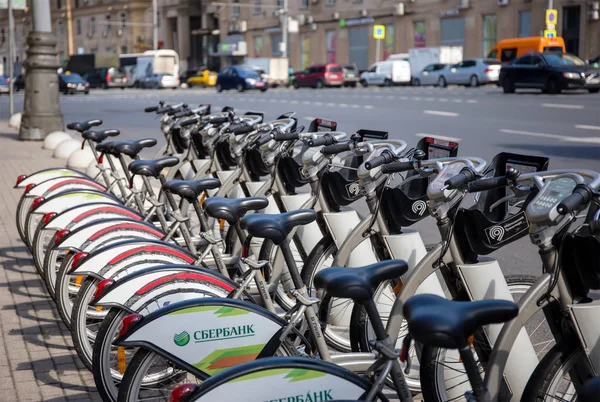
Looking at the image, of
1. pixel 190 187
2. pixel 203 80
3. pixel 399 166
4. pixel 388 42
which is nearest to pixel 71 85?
pixel 203 80

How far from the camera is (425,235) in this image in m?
8.44

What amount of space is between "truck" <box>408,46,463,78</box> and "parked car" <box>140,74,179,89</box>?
15.9 m

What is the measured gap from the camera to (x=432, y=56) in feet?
165

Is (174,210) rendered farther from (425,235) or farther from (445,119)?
(445,119)

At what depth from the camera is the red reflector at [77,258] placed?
450 cm

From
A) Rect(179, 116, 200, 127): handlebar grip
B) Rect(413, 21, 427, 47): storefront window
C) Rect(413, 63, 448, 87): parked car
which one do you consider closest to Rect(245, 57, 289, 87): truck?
Rect(413, 21, 427, 47): storefront window

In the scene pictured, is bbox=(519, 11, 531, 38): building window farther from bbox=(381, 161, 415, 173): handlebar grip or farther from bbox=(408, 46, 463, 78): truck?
bbox=(381, 161, 415, 173): handlebar grip

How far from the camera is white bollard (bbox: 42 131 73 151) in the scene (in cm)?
1603

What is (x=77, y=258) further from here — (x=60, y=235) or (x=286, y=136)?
(x=286, y=136)

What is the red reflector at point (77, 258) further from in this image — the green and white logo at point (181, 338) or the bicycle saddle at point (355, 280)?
the bicycle saddle at point (355, 280)

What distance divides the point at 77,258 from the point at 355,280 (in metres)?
2.43

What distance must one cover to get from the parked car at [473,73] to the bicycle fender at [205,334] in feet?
130

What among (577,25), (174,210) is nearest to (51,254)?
(174,210)

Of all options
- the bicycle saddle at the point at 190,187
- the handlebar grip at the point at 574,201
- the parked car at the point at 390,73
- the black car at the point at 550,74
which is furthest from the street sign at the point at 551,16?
the handlebar grip at the point at 574,201
